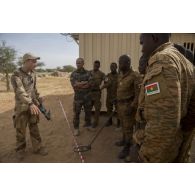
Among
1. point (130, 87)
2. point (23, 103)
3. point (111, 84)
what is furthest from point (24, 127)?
point (111, 84)

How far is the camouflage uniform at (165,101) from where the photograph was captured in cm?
130

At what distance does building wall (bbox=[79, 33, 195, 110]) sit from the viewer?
6.11 meters

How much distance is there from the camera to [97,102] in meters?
5.69

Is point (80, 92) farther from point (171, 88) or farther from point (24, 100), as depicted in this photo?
point (171, 88)

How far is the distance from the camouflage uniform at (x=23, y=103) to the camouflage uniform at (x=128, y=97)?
1410mm

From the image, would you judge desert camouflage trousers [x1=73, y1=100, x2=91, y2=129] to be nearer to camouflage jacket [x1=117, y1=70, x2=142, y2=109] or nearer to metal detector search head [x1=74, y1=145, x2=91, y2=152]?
metal detector search head [x1=74, y1=145, x2=91, y2=152]

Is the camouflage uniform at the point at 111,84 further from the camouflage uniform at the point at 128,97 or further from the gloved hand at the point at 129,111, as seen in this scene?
the gloved hand at the point at 129,111

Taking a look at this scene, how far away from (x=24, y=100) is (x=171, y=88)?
9.10 ft

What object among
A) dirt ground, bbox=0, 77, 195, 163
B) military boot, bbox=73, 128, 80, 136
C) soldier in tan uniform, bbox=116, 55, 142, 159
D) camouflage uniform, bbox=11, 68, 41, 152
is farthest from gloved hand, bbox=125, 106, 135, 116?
military boot, bbox=73, 128, 80, 136

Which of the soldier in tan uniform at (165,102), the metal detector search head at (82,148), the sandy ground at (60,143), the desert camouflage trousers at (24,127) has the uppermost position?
the soldier in tan uniform at (165,102)

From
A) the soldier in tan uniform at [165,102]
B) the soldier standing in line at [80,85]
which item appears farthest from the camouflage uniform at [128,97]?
the soldier in tan uniform at [165,102]

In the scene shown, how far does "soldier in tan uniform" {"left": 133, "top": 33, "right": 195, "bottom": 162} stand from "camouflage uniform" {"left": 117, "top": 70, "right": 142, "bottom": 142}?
83.0 inches

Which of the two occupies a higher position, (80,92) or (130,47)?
(130,47)

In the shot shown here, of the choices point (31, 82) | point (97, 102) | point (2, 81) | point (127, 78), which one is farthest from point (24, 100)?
point (2, 81)
